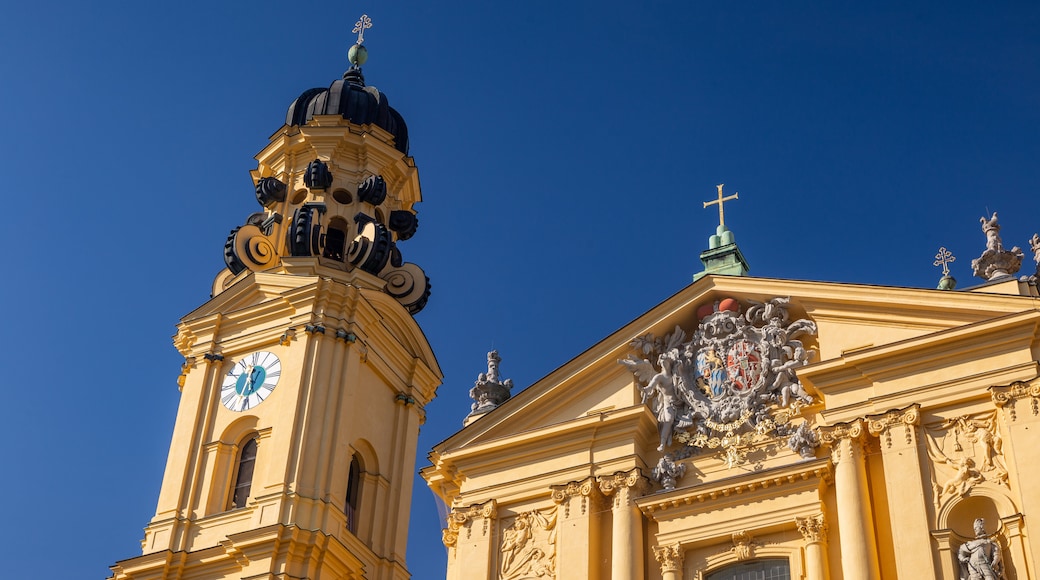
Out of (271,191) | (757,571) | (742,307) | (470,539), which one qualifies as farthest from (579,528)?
(271,191)

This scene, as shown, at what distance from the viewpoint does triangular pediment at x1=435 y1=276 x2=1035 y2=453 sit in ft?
63.6

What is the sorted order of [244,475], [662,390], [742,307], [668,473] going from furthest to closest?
[244,475] → [742,307] → [662,390] → [668,473]

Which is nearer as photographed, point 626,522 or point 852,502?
point 852,502

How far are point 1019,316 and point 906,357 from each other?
143 centimetres

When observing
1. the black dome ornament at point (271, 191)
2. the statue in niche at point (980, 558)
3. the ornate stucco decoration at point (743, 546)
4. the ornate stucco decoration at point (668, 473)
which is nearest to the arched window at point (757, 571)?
the ornate stucco decoration at point (743, 546)

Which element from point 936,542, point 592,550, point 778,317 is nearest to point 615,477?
point 592,550

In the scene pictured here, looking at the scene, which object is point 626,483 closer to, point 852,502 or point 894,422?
point 852,502

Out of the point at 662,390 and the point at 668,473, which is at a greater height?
the point at 662,390

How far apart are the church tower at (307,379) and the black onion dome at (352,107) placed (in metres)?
0.05

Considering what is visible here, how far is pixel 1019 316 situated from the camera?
18453 millimetres

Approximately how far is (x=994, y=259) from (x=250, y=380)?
1265 cm

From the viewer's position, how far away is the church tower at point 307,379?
24.6 meters

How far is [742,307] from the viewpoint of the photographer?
2102cm

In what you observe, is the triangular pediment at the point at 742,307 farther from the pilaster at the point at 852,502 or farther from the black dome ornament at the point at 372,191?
the black dome ornament at the point at 372,191
